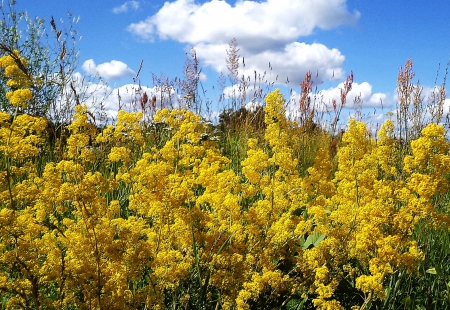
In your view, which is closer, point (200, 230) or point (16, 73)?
point (16, 73)

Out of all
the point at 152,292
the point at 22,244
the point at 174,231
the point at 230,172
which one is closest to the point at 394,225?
the point at 230,172

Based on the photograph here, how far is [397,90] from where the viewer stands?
5.95 meters

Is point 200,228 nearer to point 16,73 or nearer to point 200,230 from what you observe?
point 200,230

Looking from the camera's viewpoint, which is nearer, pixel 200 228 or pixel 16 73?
pixel 16 73

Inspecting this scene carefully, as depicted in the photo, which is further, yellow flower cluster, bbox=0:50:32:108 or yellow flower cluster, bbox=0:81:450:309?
yellow flower cluster, bbox=0:50:32:108

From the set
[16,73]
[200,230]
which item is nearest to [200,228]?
[200,230]

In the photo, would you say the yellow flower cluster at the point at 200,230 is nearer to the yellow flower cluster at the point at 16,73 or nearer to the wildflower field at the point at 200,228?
the wildflower field at the point at 200,228

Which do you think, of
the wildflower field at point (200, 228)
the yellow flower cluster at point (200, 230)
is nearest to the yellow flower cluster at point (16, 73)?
the wildflower field at point (200, 228)

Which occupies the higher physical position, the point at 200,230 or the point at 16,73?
the point at 16,73

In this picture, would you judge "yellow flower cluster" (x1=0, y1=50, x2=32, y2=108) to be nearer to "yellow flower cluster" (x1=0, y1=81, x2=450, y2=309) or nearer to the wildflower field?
the wildflower field

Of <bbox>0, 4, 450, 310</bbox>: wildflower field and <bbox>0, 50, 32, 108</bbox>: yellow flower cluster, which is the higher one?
Answer: <bbox>0, 50, 32, 108</bbox>: yellow flower cluster

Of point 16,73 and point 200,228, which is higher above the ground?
point 16,73

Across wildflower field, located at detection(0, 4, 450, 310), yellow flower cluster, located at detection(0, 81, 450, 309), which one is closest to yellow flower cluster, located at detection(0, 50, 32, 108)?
Answer: wildflower field, located at detection(0, 4, 450, 310)

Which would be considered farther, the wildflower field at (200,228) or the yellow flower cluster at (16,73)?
the yellow flower cluster at (16,73)
